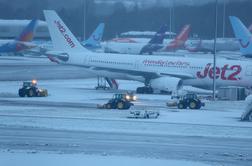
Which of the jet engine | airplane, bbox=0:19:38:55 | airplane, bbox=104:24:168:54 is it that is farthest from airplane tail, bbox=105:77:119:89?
airplane, bbox=104:24:168:54

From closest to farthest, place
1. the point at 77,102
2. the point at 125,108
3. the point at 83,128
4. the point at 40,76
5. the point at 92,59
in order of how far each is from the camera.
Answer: the point at 83,128, the point at 125,108, the point at 77,102, the point at 92,59, the point at 40,76

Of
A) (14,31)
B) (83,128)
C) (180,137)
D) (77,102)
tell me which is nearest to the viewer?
(180,137)

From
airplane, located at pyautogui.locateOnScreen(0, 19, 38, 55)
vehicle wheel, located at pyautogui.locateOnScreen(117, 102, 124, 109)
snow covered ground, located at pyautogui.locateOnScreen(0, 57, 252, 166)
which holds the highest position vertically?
airplane, located at pyautogui.locateOnScreen(0, 19, 38, 55)

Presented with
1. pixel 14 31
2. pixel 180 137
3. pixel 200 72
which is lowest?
pixel 180 137

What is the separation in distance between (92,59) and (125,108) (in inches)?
604

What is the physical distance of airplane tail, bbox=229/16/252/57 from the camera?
6203 cm

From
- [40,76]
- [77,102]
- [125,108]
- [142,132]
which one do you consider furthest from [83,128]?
[40,76]

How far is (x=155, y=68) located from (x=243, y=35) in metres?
13.0

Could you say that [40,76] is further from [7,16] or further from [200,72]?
[7,16]

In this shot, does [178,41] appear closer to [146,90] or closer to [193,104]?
[146,90]

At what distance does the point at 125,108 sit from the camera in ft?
129

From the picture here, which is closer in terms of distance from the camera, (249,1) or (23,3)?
(249,1)

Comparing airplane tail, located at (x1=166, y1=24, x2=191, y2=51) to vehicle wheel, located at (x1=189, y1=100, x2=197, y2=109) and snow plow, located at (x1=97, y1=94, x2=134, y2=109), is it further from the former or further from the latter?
snow plow, located at (x1=97, y1=94, x2=134, y2=109)

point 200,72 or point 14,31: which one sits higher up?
point 14,31
